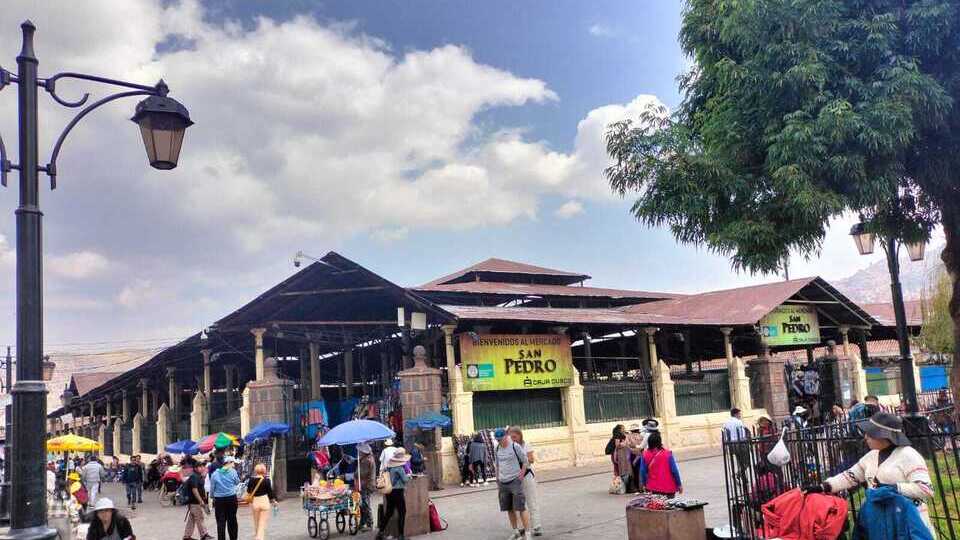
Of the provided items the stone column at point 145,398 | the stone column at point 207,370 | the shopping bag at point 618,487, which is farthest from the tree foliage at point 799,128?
the stone column at point 145,398

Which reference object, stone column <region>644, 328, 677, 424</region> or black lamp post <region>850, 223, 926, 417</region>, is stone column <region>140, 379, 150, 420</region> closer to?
stone column <region>644, 328, 677, 424</region>

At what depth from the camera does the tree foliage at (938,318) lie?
30.3 metres

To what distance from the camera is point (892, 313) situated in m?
41.4

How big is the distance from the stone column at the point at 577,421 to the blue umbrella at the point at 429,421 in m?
4.63

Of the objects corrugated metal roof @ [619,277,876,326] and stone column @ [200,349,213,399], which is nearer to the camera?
stone column @ [200,349,213,399]

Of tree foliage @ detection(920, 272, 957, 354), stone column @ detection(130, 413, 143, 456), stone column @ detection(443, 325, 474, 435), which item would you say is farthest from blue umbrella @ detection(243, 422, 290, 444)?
tree foliage @ detection(920, 272, 957, 354)

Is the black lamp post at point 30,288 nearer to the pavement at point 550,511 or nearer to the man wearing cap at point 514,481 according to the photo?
the man wearing cap at point 514,481

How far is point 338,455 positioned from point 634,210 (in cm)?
1280

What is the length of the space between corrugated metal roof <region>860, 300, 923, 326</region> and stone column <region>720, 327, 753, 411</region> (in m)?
4.93

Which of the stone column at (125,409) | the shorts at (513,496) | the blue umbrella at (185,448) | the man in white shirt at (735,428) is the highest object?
the stone column at (125,409)

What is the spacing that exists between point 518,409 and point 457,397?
2.21m

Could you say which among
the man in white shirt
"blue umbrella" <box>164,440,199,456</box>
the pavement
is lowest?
the pavement

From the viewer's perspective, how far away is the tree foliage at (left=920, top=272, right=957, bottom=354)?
3028 centimetres

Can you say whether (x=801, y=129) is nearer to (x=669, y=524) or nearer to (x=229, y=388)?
(x=669, y=524)
